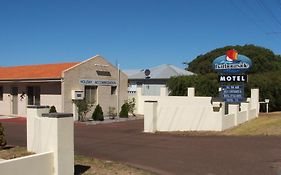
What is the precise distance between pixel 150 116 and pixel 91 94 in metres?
10.4

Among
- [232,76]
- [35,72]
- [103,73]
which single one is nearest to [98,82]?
[103,73]

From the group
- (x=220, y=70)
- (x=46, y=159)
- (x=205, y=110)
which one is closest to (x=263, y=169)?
(x=46, y=159)

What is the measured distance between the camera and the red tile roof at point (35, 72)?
2804 centimetres

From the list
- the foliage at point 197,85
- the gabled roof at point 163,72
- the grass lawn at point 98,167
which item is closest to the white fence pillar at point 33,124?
the grass lawn at point 98,167

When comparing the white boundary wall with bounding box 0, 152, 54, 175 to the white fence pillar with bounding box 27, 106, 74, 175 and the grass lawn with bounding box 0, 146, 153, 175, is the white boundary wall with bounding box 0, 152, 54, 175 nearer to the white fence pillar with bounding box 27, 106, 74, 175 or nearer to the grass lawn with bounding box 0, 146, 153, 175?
the white fence pillar with bounding box 27, 106, 74, 175

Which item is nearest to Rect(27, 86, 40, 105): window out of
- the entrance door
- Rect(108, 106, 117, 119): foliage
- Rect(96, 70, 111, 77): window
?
the entrance door

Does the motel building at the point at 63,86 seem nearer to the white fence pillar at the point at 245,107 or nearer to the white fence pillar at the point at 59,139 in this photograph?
the white fence pillar at the point at 245,107

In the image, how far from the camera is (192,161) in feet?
38.1

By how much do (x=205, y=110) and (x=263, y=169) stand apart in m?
→ 9.75

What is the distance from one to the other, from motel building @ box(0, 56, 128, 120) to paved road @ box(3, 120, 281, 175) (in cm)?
912

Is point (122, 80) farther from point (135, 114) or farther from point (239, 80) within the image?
point (239, 80)

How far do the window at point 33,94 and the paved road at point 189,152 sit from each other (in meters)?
11.0

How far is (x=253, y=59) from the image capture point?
60875 mm

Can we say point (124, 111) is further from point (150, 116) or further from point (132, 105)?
point (150, 116)
